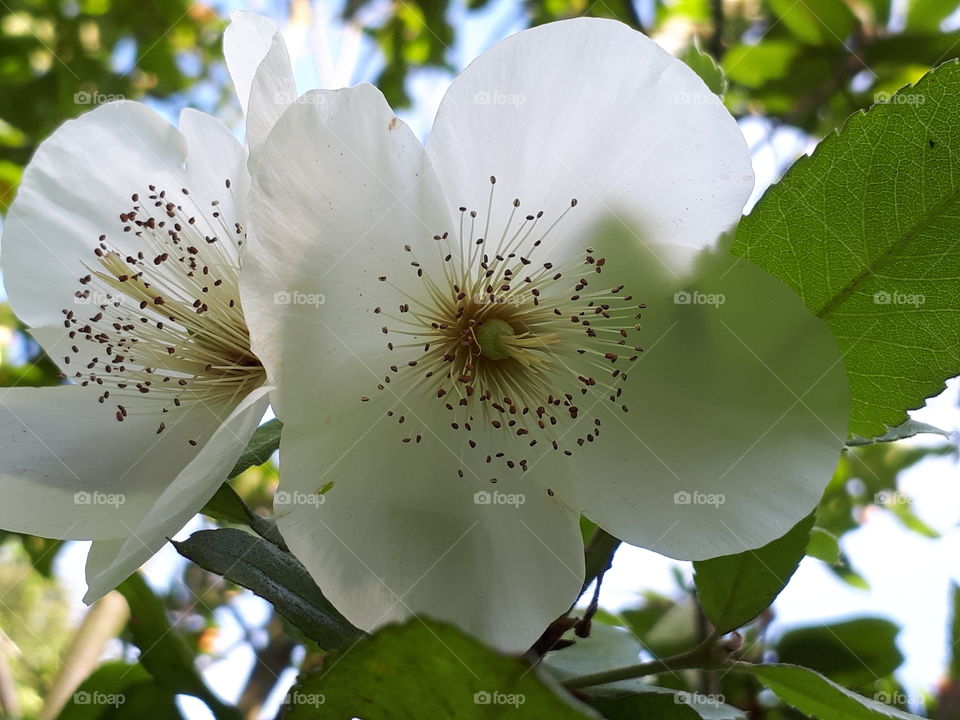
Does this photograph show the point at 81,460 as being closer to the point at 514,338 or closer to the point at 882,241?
the point at 514,338

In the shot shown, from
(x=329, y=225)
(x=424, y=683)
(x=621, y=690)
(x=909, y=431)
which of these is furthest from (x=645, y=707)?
(x=329, y=225)

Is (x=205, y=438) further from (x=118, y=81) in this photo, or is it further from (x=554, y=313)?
(x=118, y=81)

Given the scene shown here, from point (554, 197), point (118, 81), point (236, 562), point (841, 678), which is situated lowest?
point (236, 562)

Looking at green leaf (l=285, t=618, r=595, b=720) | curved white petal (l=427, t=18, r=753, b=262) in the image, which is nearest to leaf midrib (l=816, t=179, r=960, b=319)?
curved white petal (l=427, t=18, r=753, b=262)

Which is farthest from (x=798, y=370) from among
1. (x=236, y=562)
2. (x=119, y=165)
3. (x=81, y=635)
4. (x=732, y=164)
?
(x=81, y=635)

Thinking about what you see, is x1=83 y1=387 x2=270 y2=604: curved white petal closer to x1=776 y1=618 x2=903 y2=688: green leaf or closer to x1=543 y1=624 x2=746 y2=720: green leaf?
x1=543 y1=624 x2=746 y2=720: green leaf

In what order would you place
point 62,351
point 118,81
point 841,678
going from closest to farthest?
point 62,351, point 841,678, point 118,81

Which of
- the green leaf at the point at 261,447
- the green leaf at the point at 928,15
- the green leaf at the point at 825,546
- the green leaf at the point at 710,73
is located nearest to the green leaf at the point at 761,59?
the green leaf at the point at 928,15

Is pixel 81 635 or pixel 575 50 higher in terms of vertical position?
pixel 575 50
